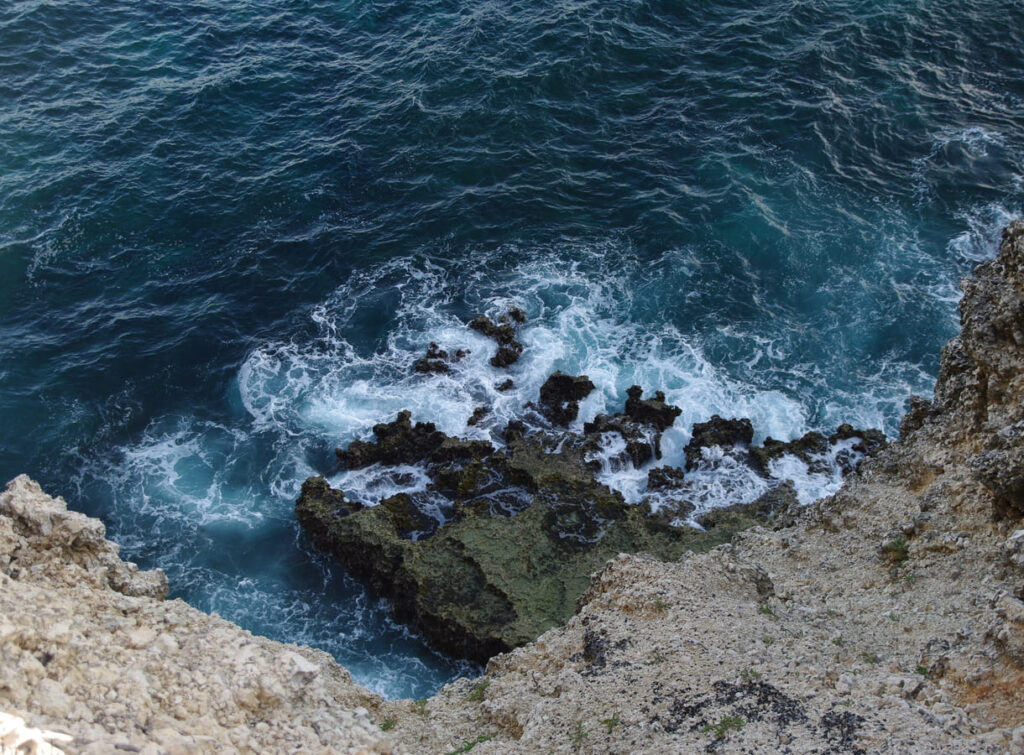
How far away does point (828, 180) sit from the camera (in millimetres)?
44406

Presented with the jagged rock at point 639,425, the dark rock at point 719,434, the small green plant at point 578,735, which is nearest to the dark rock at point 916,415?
the dark rock at point 719,434

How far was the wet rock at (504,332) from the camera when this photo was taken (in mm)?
37625

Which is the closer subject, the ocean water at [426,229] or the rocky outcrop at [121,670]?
the rocky outcrop at [121,670]

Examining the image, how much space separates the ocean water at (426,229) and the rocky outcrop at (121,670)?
12.5 meters

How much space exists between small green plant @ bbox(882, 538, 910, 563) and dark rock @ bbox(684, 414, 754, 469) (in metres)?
13.4

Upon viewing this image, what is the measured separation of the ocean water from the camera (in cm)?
3472

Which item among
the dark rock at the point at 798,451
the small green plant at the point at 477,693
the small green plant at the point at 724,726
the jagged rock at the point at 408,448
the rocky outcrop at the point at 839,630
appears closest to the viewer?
the rocky outcrop at the point at 839,630

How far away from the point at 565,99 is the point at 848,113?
52.1 ft

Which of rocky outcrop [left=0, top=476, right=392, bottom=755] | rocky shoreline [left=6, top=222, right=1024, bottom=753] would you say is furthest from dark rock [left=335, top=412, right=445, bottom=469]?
rocky outcrop [left=0, top=476, right=392, bottom=755]

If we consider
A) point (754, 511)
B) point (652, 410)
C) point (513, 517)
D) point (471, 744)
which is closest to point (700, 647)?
point (471, 744)

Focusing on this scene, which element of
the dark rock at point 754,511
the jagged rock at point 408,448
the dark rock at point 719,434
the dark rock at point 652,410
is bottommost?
the dark rock at point 754,511

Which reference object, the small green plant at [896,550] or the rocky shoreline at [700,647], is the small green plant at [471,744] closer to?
the rocky shoreline at [700,647]

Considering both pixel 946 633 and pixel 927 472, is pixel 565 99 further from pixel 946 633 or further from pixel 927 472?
pixel 946 633

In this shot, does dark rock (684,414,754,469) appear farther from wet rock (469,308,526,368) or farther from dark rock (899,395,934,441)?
wet rock (469,308,526,368)
